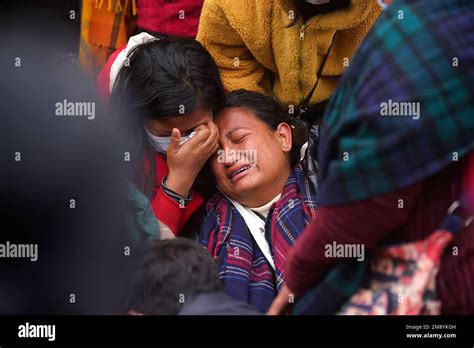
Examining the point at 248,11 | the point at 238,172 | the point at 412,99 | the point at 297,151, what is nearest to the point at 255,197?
the point at 238,172

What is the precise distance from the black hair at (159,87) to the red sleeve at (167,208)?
0.02 m

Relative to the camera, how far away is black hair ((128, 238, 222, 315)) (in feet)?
5.03

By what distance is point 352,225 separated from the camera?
A: 4.10ft

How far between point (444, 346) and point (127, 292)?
0.69m

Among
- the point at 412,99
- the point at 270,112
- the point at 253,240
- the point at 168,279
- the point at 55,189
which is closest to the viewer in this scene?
the point at 412,99

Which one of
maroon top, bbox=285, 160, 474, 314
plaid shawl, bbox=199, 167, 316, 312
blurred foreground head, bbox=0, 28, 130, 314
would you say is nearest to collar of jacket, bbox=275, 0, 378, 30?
plaid shawl, bbox=199, 167, 316, 312

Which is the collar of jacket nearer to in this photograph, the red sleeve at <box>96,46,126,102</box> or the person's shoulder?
the person's shoulder

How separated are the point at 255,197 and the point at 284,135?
0.22 meters

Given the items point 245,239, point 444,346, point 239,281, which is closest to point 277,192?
point 245,239

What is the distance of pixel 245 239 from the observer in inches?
73.5

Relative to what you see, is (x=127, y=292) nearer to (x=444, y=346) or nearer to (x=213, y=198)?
(x=213, y=198)

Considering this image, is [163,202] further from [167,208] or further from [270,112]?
[270,112]

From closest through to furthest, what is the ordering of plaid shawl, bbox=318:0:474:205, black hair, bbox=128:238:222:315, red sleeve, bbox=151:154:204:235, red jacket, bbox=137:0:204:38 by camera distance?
plaid shawl, bbox=318:0:474:205 → black hair, bbox=128:238:222:315 → red sleeve, bbox=151:154:204:235 → red jacket, bbox=137:0:204:38

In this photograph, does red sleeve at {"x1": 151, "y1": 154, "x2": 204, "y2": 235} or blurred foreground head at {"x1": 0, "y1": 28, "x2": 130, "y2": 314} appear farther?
red sleeve at {"x1": 151, "y1": 154, "x2": 204, "y2": 235}
